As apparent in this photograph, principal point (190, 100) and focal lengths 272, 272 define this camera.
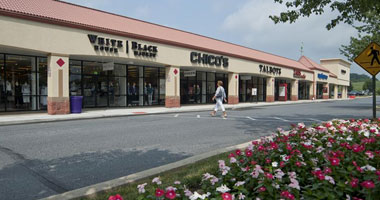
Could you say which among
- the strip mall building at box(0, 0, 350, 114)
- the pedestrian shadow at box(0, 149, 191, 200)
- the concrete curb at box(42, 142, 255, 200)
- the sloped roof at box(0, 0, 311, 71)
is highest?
the sloped roof at box(0, 0, 311, 71)

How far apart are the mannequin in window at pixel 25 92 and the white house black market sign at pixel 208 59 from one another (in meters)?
12.0

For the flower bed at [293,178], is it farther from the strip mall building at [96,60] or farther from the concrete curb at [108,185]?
the strip mall building at [96,60]

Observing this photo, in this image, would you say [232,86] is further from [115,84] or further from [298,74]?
[298,74]

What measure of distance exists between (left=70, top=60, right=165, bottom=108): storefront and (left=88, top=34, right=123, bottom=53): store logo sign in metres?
1.08

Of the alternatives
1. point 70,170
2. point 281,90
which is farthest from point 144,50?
point 281,90

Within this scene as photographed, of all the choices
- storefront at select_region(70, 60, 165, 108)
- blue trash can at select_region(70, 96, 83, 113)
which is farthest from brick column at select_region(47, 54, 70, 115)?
storefront at select_region(70, 60, 165, 108)

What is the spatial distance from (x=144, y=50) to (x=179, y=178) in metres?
15.8

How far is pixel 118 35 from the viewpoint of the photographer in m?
17.2

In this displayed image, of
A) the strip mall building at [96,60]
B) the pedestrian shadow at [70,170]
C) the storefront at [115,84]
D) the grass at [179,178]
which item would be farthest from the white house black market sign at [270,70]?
the grass at [179,178]

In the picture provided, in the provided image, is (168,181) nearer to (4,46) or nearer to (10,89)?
(4,46)

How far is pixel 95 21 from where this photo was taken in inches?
675

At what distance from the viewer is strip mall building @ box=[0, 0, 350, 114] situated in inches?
559

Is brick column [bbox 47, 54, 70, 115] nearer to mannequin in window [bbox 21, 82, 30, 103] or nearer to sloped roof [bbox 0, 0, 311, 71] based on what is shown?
sloped roof [bbox 0, 0, 311, 71]

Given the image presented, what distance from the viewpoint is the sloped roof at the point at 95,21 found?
547 inches
